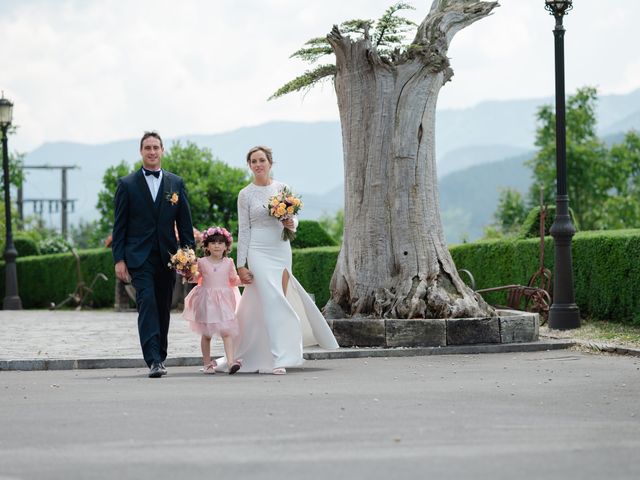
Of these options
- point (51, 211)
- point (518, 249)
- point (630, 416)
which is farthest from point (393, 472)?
point (51, 211)

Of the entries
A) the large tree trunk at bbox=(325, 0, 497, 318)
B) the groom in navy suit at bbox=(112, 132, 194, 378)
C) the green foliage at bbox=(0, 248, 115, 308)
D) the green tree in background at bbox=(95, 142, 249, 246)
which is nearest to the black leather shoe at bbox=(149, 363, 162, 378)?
the groom in navy suit at bbox=(112, 132, 194, 378)

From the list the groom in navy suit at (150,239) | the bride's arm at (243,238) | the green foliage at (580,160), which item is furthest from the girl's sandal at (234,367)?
the green foliage at (580,160)

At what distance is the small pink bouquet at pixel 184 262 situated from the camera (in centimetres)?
1140

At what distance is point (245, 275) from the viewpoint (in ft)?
39.8

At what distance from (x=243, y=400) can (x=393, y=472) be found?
3.37 m

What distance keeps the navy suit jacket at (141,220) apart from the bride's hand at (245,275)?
78cm

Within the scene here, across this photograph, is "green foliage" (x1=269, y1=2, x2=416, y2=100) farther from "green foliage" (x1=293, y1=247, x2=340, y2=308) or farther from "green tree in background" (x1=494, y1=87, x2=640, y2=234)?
"green tree in background" (x1=494, y1=87, x2=640, y2=234)

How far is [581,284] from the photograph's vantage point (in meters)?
18.1

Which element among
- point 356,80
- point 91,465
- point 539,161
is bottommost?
point 91,465

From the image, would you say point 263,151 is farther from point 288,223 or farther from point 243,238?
point 243,238

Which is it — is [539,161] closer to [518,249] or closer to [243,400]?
[518,249]

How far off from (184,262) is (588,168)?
6958 cm

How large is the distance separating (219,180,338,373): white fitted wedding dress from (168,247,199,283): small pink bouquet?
0.65 m

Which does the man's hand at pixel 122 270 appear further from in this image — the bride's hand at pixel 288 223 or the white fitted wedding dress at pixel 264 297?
the bride's hand at pixel 288 223
